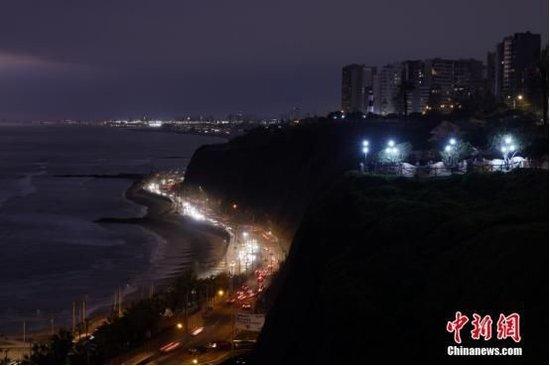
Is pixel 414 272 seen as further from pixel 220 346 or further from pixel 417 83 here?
pixel 417 83

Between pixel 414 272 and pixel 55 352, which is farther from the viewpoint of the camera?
pixel 55 352

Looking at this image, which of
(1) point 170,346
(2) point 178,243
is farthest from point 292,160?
(1) point 170,346

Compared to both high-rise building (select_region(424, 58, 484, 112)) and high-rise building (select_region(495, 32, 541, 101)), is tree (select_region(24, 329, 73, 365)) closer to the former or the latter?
high-rise building (select_region(495, 32, 541, 101))

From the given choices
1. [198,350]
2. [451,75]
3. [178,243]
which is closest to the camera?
[198,350]

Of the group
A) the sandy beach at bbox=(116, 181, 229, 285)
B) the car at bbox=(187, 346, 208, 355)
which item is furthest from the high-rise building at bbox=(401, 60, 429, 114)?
the car at bbox=(187, 346, 208, 355)

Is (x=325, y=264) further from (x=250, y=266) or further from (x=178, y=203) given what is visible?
(x=178, y=203)

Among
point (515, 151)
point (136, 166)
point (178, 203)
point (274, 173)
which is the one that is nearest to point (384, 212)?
point (515, 151)

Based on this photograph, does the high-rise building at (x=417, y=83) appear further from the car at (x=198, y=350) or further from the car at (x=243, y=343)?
the car at (x=198, y=350)
